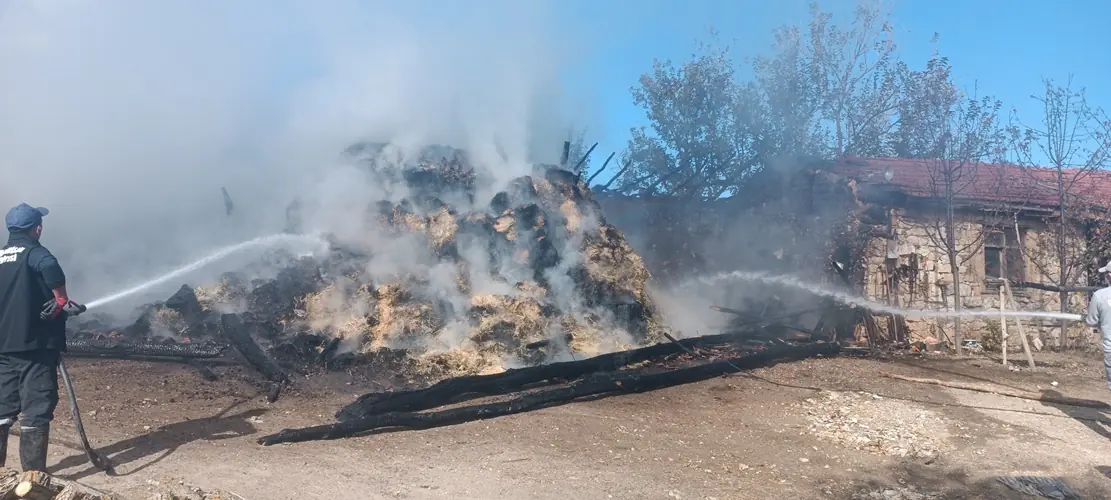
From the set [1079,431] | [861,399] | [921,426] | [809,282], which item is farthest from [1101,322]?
[809,282]

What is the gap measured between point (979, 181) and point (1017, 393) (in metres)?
7.74

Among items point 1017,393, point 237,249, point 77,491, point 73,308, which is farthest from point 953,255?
point 77,491

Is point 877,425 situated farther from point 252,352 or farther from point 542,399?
point 252,352

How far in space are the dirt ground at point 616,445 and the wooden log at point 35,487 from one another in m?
0.59

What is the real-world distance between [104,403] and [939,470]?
726cm

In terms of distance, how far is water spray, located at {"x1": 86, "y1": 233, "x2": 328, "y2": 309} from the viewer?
36.1 ft

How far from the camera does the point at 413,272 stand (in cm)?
972

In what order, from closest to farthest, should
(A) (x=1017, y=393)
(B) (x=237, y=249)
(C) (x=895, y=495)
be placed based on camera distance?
(C) (x=895, y=495) → (A) (x=1017, y=393) → (B) (x=237, y=249)

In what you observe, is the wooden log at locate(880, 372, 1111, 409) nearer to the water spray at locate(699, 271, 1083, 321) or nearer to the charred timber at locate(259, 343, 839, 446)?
the charred timber at locate(259, 343, 839, 446)

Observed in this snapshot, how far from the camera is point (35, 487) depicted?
140 inches

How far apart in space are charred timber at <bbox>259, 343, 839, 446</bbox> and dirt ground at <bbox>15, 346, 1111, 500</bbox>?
4.2 inches

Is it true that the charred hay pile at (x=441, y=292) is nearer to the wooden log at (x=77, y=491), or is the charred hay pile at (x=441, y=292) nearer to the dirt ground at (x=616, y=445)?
→ the dirt ground at (x=616, y=445)

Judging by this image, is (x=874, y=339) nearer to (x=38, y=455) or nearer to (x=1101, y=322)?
(x=1101, y=322)

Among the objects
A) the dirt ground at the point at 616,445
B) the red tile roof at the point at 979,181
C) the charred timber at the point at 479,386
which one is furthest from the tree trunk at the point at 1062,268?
the charred timber at the point at 479,386
